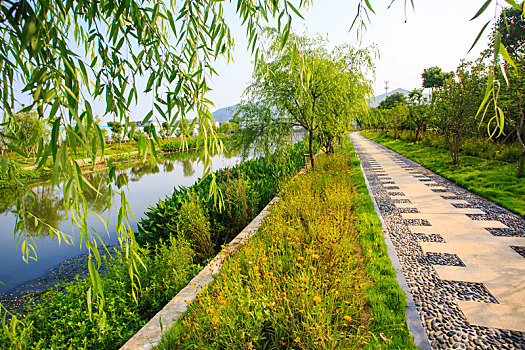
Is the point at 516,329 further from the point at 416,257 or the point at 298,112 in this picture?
the point at 298,112

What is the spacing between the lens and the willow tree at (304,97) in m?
6.58

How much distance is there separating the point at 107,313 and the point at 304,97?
5.89 m

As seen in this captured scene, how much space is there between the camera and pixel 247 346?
1.87 meters

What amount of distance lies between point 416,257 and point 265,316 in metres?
2.67

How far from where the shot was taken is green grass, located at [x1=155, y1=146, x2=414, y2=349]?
1943 millimetres

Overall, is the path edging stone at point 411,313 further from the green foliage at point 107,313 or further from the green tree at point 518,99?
the green tree at point 518,99

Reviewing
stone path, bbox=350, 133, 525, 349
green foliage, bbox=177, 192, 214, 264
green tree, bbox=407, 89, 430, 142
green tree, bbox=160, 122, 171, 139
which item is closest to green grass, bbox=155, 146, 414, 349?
stone path, bbox=350, 133, 525, 349

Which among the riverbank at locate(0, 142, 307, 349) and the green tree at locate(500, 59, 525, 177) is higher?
the green tree at locate(500, 59, 525, 177)

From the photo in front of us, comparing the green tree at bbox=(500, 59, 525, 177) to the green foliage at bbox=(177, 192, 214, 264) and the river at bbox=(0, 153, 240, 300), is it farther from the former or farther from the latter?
the green foliage at bbox=(177, 192, 214, 264)

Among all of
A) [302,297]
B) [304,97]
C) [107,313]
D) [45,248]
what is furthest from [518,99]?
[45,248]

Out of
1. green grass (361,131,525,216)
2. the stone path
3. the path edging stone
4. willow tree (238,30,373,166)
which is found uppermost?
willow tree (238,30,373,166)

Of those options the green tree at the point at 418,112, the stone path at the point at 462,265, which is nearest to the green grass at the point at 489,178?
the stone path at the point at 462,265

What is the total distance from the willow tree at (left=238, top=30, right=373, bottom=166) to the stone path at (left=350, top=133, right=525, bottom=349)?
8.45ft

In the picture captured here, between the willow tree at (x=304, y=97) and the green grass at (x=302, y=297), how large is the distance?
10.3 ft
